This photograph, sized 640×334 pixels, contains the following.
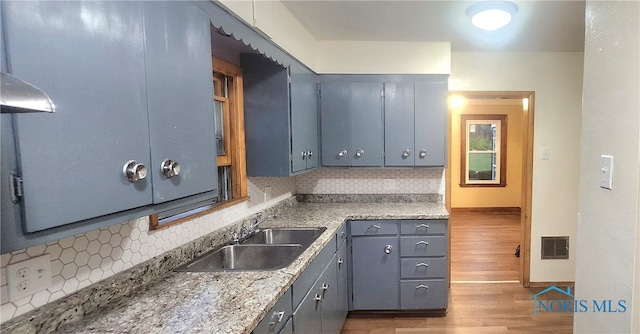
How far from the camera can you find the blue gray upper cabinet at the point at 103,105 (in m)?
0.65

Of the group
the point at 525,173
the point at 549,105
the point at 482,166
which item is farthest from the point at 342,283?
the point at 482,166

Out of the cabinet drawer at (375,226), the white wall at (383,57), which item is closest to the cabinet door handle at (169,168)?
the cabinet drawer at (375,226)

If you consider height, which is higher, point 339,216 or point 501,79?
point 501,79

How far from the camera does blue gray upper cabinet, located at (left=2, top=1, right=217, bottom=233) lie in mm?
652

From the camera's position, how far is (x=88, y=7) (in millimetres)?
757

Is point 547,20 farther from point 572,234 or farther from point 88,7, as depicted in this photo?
point 88,7

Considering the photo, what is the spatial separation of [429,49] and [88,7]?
2.63m

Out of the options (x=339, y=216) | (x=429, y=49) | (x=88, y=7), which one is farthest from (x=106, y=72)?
(x=429, y=49)

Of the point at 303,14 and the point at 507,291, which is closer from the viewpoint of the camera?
the point at 303,14

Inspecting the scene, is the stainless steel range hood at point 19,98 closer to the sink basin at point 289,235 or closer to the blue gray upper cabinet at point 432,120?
the sink basin at point 289,235

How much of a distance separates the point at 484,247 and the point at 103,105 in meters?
4.73

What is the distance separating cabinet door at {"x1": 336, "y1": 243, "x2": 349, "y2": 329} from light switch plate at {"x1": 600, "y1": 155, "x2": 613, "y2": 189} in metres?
1.54

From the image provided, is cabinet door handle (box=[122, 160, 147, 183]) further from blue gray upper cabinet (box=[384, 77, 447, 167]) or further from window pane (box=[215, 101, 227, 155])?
blue gray upper cabinet (box=[384, 77, 447, 167])

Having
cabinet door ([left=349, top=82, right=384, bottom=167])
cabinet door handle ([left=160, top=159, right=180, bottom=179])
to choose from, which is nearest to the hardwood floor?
cabinet door ([left=349, top=82, right=384, bottom=167])
